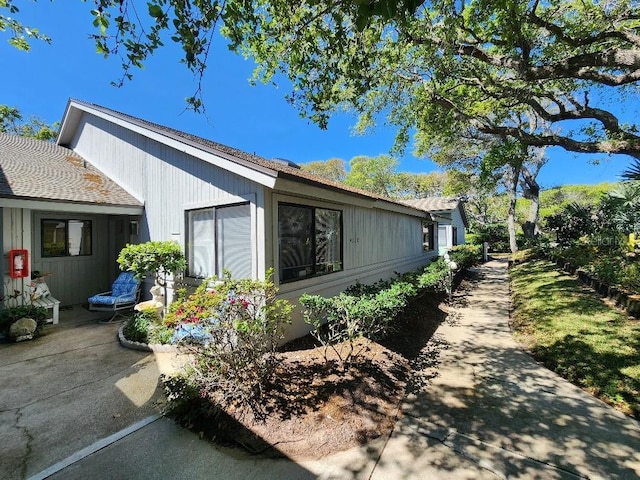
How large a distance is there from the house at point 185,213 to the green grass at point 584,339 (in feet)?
13.7

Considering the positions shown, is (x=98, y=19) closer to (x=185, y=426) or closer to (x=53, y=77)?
(x=185, y=426)

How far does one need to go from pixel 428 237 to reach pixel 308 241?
11.5m

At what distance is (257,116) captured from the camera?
1529cm

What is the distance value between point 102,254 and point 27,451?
24.3 feet

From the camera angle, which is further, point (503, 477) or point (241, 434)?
point (241, 434)

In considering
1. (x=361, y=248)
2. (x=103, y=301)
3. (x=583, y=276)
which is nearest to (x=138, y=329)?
(x=103, y=301)

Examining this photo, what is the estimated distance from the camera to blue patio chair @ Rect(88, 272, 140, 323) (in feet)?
23.2

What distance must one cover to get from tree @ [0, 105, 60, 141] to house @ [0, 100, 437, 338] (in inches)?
469

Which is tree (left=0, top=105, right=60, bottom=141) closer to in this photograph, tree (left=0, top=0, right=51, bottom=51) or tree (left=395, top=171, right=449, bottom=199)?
tree (left=0, top=0, right=51, bottom=51)

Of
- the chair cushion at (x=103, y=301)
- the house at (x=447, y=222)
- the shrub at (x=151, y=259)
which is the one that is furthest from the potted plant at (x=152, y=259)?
the house at (x=447, y=222)

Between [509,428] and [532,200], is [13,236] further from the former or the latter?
[532,200]

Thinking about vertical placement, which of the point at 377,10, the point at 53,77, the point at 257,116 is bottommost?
the point at 377,10

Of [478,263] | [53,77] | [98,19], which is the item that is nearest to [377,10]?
[98,19]

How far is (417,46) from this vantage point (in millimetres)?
7242
